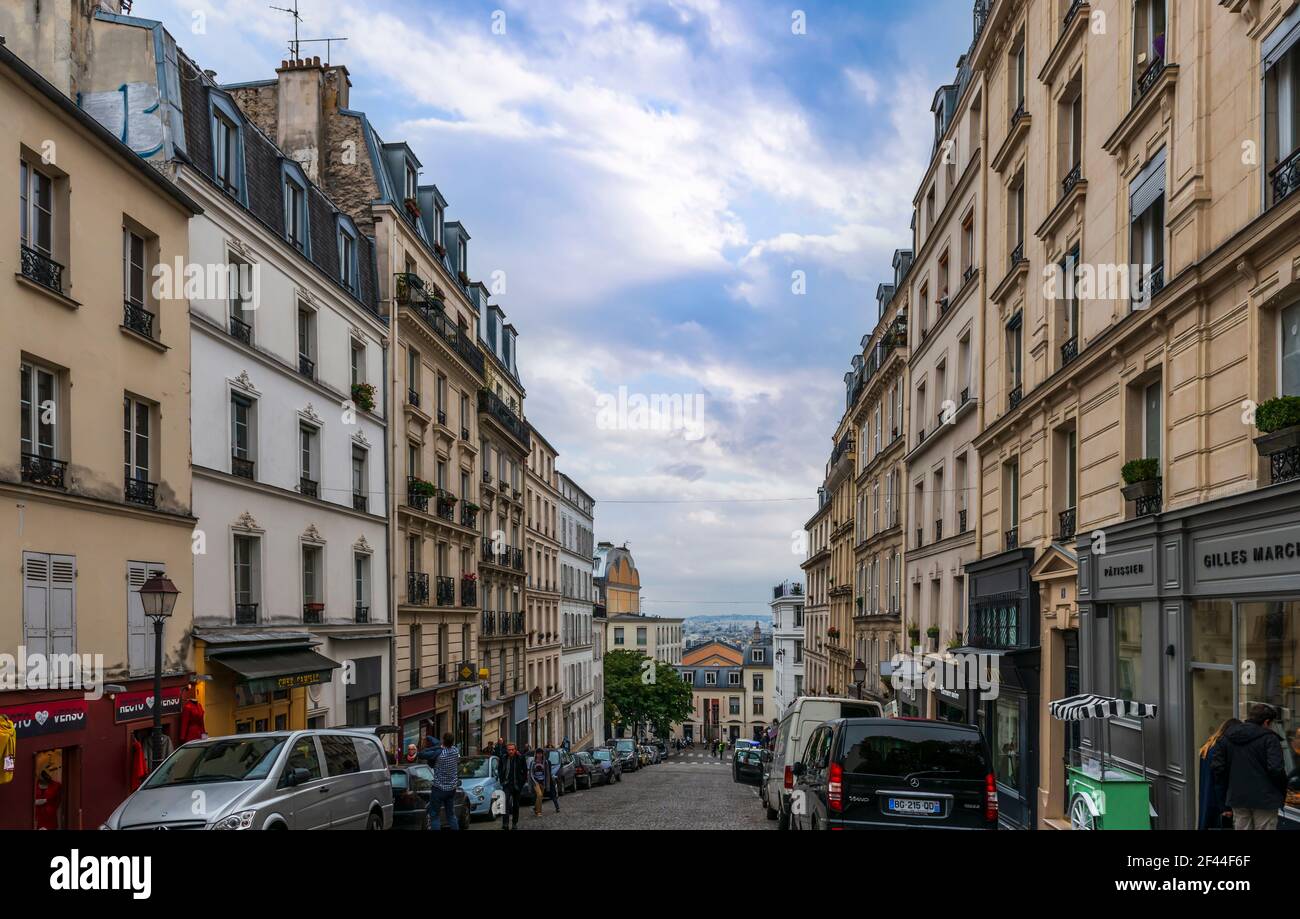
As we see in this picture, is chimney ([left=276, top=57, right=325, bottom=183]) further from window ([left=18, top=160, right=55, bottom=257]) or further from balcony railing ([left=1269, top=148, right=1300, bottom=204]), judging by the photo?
balcony railing ([left=1269, top=148, right=1300, bottom=204])

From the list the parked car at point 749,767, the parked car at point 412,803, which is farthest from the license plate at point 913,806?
the parked car at point 749,767

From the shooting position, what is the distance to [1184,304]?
14.1 m

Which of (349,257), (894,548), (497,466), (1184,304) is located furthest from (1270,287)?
(497,466)

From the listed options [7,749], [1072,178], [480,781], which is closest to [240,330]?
[480,781]

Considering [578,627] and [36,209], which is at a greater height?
[36,209]

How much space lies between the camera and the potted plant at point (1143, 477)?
600 inches

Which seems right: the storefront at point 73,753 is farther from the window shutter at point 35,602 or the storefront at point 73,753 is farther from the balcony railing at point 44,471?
the balcony railing at point 44,471

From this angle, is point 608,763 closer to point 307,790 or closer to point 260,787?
point 307,790

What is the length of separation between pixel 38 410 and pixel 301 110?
1989 cm

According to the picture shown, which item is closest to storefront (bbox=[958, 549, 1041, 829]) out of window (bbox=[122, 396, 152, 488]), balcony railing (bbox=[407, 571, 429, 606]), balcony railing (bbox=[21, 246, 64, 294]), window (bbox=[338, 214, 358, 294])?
window (bbox=[122, 396, 152, 488])

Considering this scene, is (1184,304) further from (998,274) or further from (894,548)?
(894,548)

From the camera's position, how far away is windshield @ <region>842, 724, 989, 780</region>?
1132 centimetres

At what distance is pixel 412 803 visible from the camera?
17391 mm
